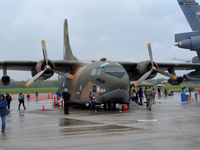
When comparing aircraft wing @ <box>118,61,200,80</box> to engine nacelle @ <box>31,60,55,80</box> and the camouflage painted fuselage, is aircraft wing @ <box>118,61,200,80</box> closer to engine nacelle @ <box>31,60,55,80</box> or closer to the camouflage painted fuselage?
the camouflage painted fuselage

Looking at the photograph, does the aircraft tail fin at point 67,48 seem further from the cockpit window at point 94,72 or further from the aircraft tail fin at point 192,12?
the aircraft tail fin at point 192,12

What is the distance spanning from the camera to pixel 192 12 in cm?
3169

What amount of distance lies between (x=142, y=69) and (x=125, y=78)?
5238 mm

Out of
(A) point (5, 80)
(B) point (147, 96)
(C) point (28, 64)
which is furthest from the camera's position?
(C) point (28, 64)

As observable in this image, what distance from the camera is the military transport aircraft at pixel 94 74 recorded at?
20.5m

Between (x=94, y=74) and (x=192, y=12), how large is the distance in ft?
52.3

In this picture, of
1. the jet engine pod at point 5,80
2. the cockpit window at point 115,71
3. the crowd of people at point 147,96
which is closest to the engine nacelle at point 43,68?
the jet engine pod at point 5,80

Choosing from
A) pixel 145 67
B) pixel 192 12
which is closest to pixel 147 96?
pixel 145 67

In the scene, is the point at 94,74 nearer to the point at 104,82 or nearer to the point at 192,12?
the point at 104,82

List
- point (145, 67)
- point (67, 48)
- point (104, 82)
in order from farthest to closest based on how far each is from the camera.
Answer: point (67, 48), point (145, 67), point (104, 82)

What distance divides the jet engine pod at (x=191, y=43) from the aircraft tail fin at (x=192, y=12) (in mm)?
5366

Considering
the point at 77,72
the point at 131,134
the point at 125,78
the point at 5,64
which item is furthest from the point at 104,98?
the point at 131,134

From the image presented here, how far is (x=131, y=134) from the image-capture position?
9.95 meters

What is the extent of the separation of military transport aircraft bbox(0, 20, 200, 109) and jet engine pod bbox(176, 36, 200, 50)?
99.4 inches
